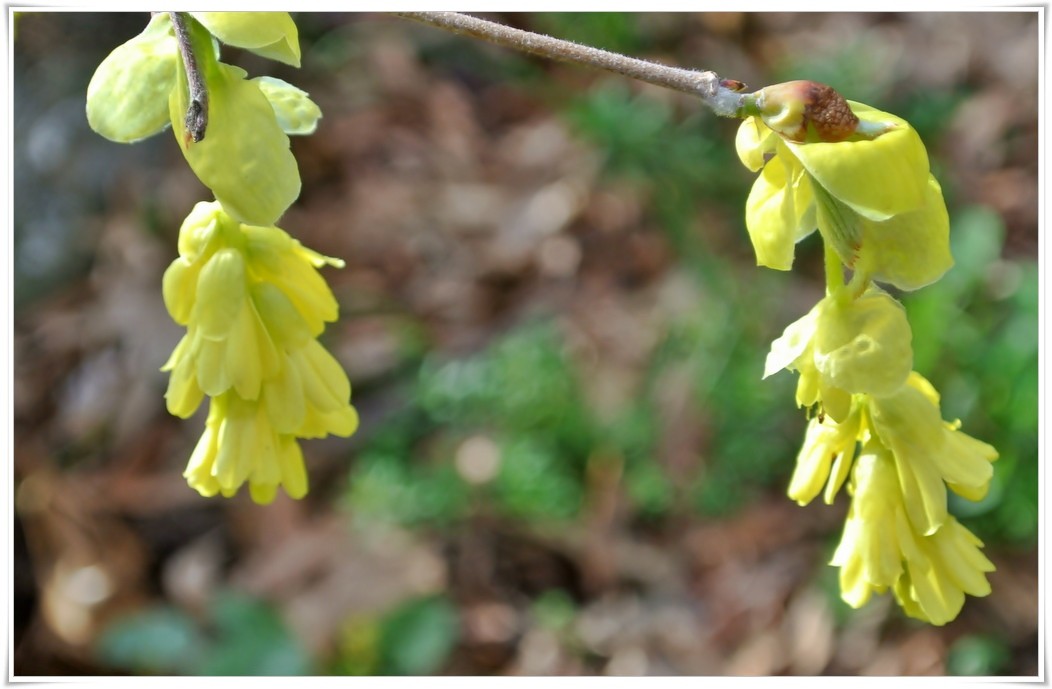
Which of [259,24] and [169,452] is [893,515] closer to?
[259,24]

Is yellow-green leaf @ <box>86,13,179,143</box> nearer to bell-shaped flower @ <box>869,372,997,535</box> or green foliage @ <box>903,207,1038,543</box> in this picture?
bell-shaped flower @ <box>869,372,997,535</box>

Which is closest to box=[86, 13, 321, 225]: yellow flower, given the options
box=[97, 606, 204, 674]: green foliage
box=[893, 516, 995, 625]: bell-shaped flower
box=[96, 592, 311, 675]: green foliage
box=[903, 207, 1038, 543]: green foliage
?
box=[893, 516, 995, 625]: bell-shaped flower

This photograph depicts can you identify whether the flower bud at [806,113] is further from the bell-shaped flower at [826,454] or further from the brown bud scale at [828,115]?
the bell-shaped flower at [826,454]

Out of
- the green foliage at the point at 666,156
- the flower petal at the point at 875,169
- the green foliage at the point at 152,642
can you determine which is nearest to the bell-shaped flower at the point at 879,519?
the flower petal at the point at 875,169

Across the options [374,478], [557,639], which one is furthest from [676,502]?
[374,478]

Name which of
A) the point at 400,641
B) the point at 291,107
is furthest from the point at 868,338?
the point at 400,641

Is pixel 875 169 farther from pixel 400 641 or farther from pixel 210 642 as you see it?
pixel 210 642
